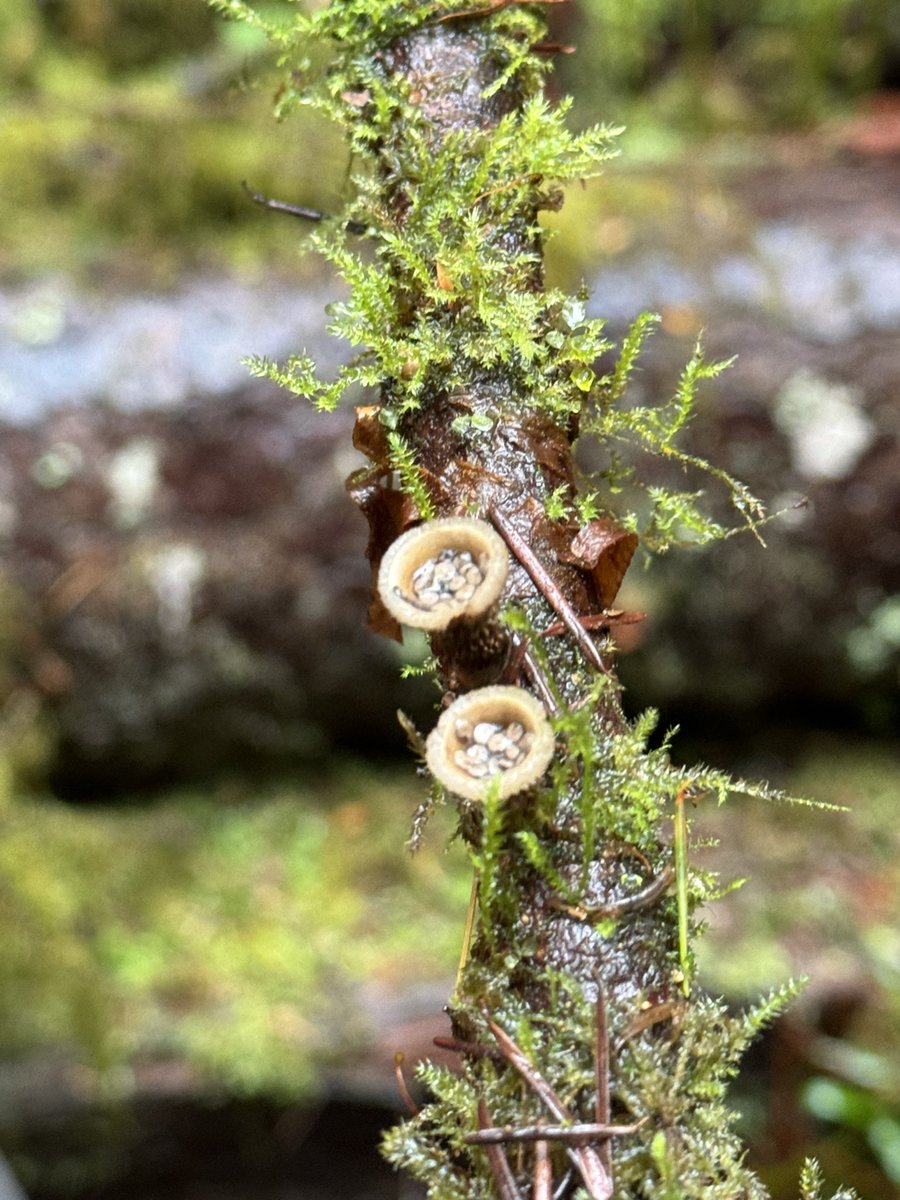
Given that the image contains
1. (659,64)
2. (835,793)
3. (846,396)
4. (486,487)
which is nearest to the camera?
(486,487)

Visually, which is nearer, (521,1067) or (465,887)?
(521,1067)

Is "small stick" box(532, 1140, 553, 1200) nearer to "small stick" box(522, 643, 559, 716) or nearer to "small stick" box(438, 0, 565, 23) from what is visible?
"small stick" box(522, 643, 559, 716)

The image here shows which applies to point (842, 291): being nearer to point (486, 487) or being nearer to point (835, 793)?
point (835, 793)

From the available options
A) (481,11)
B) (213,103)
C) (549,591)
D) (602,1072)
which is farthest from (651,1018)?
(213,103)

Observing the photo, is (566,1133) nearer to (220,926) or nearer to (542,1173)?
(542,1173)

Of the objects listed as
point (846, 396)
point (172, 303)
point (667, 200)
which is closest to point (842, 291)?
point (846, 396)

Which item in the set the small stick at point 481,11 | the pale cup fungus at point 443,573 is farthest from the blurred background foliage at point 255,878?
the pale cup fungus at point 443,573
